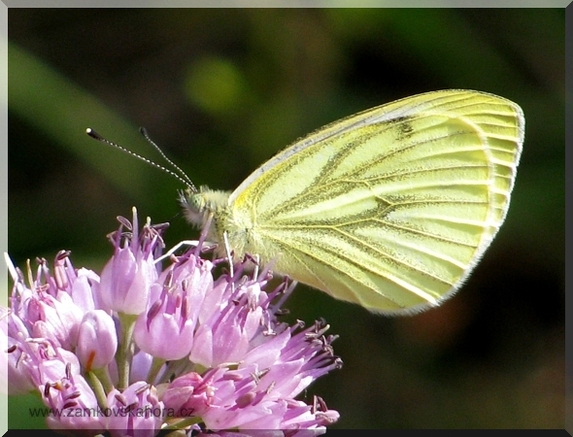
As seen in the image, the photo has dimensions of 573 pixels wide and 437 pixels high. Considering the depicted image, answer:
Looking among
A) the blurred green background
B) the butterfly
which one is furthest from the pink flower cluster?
the blurred green background

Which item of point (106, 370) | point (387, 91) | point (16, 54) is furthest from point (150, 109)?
point (106, 370)

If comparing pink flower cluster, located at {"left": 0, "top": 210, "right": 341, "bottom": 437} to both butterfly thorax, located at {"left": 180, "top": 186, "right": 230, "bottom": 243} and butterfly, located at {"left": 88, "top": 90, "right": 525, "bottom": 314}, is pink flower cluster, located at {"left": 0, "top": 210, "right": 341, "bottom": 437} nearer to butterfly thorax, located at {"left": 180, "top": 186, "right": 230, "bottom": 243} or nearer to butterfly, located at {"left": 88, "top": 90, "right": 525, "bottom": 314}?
butterfly thorax, located at {"left": 180, "top": 186, "right": 230, "bottom": 243}

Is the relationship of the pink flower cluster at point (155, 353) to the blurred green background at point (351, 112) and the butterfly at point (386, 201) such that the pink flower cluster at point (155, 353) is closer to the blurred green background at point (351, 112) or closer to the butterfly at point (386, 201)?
the butterfly at point (386, 201)

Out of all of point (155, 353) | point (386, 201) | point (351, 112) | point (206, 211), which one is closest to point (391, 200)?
point (386, 201)

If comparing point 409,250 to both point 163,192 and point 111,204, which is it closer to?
point 163,192

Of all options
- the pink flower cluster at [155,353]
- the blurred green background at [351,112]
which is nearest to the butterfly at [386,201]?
the pink flower cluster at [155,353]

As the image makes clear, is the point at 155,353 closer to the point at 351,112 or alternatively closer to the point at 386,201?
the point at 386,201
